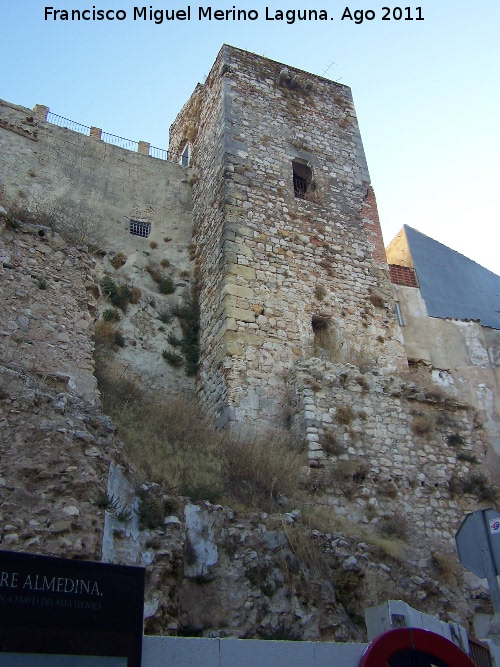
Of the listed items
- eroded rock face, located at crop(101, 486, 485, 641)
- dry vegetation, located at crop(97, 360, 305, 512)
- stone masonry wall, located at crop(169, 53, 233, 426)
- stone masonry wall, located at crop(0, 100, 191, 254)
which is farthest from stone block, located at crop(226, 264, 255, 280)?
eroded rock face, located at crop(101, 486, 485, 641)

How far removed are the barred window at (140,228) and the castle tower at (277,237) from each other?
1.16 meters

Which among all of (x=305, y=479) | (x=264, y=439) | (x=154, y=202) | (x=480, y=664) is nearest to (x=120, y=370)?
(x=264, y=439)

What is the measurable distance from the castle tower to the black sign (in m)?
7.51

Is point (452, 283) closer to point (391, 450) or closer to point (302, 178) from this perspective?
point (302, 178)

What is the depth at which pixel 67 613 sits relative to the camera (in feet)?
12.1

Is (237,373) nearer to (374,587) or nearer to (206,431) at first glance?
(206,431)

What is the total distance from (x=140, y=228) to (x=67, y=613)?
1309cm

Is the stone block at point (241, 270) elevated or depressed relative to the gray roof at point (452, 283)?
depressed

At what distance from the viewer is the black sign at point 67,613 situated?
3553 mm

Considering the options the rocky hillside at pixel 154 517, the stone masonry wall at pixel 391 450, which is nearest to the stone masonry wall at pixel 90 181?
the stone masonry wall at pixel 391 450

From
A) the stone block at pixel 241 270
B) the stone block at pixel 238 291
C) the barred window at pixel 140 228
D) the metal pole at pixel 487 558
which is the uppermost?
the barred window at pixel 140 228

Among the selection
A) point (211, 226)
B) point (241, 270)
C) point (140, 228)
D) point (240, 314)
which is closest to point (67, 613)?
point (240, 314)

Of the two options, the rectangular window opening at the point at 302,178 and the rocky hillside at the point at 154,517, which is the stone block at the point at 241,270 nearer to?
the rectangular window opening at the point at 302,178

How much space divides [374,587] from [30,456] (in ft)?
14.1
